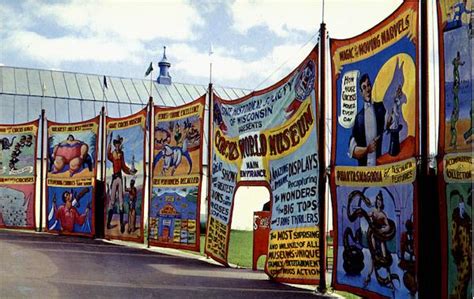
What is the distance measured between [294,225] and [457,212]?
4460 millimetres

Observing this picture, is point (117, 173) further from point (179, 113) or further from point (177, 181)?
point (179, 113)

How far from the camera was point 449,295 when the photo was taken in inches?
281

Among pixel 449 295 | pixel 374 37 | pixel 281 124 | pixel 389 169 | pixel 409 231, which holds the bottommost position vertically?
pixel 449 295

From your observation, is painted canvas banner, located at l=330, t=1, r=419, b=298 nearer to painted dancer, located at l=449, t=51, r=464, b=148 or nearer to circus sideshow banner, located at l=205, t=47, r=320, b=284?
painted dancer, located at l=449, t=51, r=464, b=148

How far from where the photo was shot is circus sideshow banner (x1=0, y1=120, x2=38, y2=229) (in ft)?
77.3

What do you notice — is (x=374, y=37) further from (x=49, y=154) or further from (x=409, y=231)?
(x=49, y=154)

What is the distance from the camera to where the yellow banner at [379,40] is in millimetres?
8242

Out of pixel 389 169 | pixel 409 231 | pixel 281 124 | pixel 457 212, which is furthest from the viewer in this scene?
pixel 281 124

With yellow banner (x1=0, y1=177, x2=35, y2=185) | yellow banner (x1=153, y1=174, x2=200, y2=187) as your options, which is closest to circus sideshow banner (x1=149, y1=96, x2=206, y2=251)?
yellow banner (x1=153, y1=174, x2=200, y2=187)

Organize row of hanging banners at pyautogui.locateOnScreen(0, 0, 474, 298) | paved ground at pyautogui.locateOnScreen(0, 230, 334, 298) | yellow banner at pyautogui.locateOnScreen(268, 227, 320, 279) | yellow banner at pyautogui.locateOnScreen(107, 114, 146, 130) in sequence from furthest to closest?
1. yellow banner at pyautogui.locateOnScreen(107, 114, 146, 130)
2. yellow banner at pyautogui.locateOnScreen(268, 227, 320, 279)
3. paved ground at pyautogui.locateOnScreen(0, 230, 334, 298)
4. row of hanging banners at pyautogui.locateOnScreen(0, 0, 474, 298)

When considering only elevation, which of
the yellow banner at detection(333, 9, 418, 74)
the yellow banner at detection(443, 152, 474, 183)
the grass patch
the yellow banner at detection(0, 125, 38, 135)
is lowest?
the grass patch

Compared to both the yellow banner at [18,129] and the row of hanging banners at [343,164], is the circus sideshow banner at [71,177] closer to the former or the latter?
the yellow banner at [18,129]

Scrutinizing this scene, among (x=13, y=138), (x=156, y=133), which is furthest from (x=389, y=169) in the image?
(x=13, y=138)

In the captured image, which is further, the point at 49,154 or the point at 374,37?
the point at 49,154
